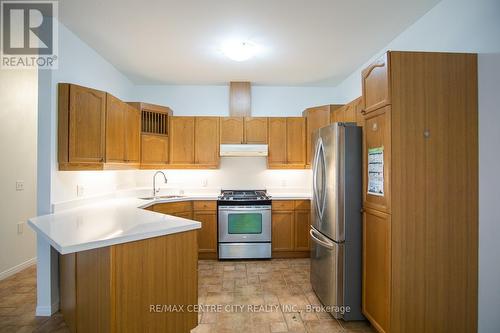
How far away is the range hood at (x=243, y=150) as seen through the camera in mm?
3998

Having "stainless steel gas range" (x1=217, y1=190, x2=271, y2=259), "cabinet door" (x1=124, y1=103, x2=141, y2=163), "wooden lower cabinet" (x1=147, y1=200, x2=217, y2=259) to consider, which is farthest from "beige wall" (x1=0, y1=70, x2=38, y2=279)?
"stainless steel gas range" (x1=217, y1=190, x2=271, y2=259)

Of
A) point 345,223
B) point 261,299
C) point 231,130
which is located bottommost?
point 261,299

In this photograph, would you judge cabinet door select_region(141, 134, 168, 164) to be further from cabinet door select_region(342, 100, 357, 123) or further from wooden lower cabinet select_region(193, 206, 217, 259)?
cabinet door select_region(342, 100, 357, 123)

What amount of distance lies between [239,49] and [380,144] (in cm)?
192

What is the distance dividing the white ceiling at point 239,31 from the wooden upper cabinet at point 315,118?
562mm

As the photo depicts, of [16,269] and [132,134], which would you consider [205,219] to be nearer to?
[132,134]

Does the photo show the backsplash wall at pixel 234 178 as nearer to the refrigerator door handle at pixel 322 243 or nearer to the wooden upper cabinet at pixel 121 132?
the wooden upper cabinet at pixel 121 132

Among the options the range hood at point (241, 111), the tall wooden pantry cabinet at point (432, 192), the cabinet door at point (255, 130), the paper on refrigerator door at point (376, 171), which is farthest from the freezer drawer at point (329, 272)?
the cabinet door at point (255, 130)

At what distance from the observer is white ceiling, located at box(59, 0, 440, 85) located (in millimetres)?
2162

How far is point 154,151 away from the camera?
3.86m

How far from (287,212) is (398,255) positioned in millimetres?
2083

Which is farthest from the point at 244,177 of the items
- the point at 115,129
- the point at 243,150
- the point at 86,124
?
the point at 86,124

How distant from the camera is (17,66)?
3.16 meters

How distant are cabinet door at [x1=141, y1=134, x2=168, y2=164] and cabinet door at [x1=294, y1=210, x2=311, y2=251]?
2.30 meters
